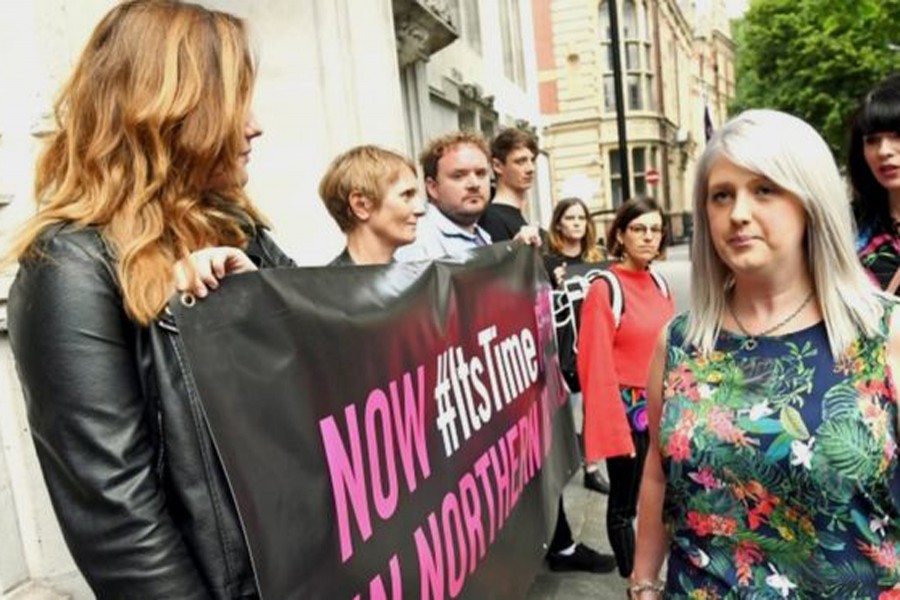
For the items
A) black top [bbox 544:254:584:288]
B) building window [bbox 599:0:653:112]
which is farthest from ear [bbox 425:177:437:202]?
building window [bbox 599:0:653:112]

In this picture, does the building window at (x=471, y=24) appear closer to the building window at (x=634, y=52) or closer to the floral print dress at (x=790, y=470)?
the floral print dress at (x=790, y=470)

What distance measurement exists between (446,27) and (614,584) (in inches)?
277

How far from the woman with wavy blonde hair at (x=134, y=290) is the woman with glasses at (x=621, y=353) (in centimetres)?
209

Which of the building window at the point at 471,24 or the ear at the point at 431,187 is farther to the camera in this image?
the building window at the point at 471,24

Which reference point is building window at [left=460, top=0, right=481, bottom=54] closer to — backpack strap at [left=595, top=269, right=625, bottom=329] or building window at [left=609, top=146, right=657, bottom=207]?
backpack strap at [left=595, top=269, right=625, bottom=329]

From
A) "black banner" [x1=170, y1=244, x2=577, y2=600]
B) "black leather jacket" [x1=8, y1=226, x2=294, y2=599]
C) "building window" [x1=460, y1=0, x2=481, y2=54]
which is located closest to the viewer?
"black leather jacket" [x1=8, y1=226, x2=294, y2=599]

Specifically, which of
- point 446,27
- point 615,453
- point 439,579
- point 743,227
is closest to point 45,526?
point 439,579

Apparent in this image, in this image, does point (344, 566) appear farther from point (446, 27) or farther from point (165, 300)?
point (446, 27)

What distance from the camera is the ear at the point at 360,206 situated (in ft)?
9.11

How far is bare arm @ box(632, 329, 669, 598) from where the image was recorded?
181cm

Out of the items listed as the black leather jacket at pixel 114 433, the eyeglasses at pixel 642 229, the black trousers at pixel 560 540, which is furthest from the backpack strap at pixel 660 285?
the black leather jacket at pixel 114 433

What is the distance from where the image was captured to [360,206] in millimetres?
2793

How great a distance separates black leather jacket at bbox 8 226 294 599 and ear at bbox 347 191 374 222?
155cm

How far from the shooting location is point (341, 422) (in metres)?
1.61
